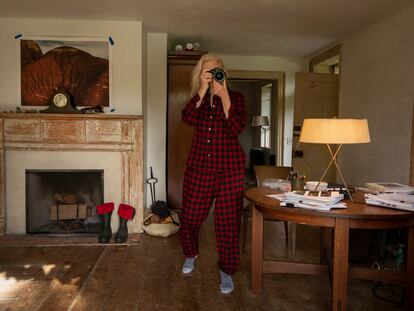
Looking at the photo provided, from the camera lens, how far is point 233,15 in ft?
11.5

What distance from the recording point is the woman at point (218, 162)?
7.46 feet

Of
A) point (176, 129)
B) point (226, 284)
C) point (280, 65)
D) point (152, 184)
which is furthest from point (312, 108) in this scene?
point (226, 284)

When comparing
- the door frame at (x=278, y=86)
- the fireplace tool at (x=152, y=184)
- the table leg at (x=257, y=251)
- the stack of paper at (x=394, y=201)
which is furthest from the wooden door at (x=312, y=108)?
the stack of paper at (x=394, y=201)

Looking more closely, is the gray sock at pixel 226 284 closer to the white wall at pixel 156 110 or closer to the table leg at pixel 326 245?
the table leg at pixel 326 245

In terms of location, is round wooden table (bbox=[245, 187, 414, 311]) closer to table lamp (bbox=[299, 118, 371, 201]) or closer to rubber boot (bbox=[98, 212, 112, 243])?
table lamp (bbox=[299, 118, 371, 201])

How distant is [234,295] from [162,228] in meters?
1.45

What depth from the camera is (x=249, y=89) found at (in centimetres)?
955

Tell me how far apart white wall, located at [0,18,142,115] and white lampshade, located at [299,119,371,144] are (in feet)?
7.27

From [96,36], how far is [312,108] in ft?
8.88

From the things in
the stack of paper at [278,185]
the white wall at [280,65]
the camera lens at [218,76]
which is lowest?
the stack of paper at [278,185]

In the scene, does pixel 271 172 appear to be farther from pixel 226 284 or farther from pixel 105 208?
pixel 105 208

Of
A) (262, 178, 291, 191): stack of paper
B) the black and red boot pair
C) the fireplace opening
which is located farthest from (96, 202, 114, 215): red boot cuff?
(262, 178, 291, 191): stack of paper

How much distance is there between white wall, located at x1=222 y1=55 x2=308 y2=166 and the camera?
217 inches

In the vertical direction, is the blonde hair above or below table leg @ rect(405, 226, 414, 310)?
above
